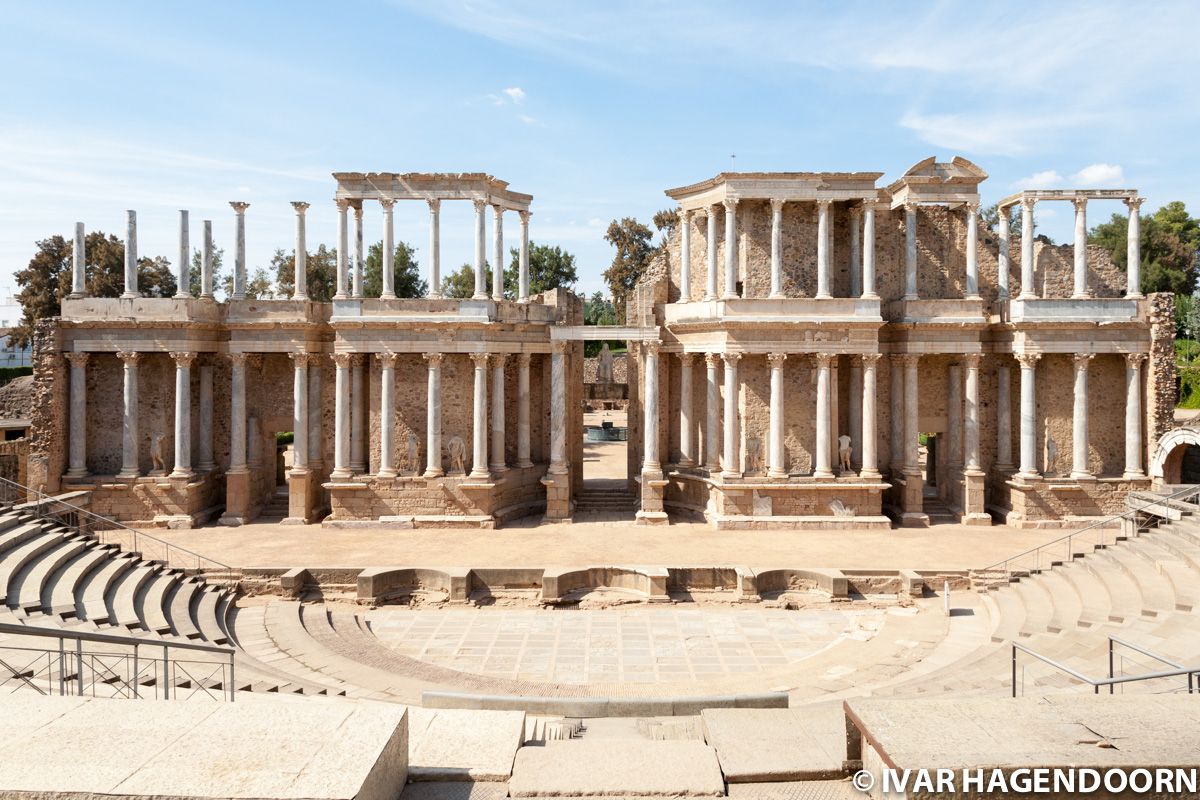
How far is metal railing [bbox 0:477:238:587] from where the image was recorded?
62.2ft

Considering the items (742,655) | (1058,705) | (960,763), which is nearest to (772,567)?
(742,655)

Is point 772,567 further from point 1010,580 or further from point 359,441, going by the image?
point 359,441

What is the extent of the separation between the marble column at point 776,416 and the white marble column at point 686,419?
318 centimetres

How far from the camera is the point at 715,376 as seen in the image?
1062 inches

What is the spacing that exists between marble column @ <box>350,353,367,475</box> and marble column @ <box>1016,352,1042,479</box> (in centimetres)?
2349

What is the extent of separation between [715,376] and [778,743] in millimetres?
19918

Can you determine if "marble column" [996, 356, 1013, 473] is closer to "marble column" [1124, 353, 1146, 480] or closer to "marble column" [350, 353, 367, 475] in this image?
"marble column" [1124, 353, 1146, 480]

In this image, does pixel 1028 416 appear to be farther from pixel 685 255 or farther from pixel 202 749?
pixel 202 749

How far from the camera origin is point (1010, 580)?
19.1 metres

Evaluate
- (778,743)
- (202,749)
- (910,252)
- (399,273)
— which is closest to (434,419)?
(910,252)

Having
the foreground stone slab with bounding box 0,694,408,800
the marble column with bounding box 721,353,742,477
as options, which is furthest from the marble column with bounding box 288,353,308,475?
the foreground stone slab with bounding box 0,694,408,800

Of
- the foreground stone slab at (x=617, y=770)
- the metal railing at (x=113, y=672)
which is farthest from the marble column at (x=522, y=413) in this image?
the foreground stone slab at (x=617, y=770)

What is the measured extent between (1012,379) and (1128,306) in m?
4.31

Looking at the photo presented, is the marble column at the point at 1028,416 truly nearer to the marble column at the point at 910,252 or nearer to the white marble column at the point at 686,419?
the marble column at the point at 910,252
